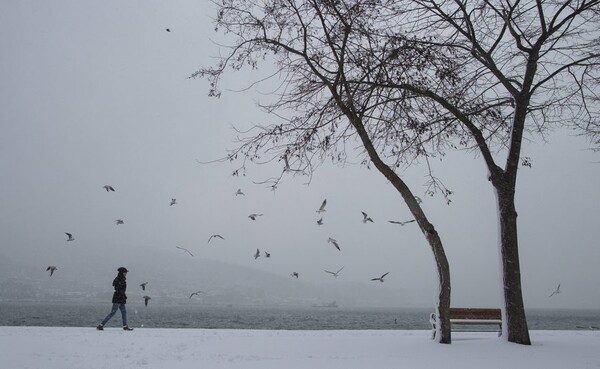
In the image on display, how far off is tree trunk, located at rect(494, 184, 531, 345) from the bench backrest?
253 centimetres

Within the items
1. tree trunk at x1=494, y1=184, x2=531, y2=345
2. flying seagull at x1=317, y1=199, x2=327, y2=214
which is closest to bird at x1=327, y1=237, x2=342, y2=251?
flying seagull at x1=317, y1=199, x2=327, y2=214

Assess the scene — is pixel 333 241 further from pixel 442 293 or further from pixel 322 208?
pixel 442 293

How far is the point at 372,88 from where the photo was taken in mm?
11562

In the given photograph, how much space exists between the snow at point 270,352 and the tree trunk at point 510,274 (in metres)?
0.37

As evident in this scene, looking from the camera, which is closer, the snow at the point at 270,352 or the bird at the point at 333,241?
the snow at the point at 270,352

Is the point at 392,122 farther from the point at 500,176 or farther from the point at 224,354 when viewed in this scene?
the point at 224,354

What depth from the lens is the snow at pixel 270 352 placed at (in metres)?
8.26

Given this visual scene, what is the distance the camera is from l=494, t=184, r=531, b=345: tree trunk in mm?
10906

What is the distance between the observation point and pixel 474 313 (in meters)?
13.9

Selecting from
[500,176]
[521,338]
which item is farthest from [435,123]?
[521,338]

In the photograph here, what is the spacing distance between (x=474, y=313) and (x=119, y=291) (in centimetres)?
1062

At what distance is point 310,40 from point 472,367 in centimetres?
808

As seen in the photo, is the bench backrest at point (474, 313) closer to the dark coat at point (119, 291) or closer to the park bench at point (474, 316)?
the park bench at point (474, 316)

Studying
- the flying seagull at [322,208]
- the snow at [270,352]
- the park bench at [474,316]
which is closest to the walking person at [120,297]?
the snow at [270,352]
